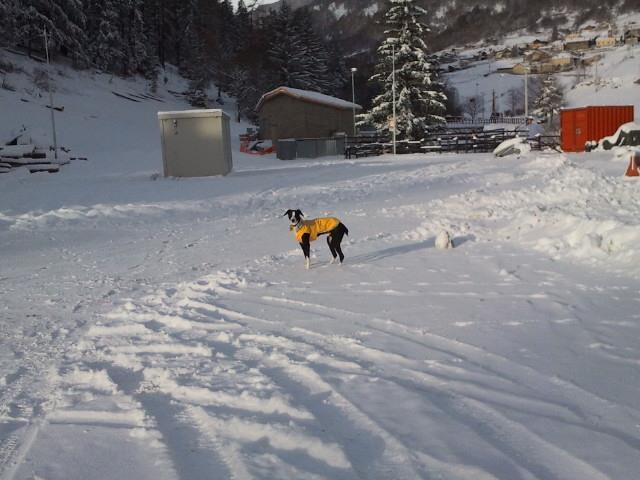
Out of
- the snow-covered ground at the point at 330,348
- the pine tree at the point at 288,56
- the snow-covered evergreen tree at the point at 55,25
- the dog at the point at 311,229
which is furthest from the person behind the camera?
the pine tree at the point at 288,56

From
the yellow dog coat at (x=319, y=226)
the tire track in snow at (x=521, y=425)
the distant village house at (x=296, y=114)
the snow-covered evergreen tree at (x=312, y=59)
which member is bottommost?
the tire track in snow at (x=521, y=425)

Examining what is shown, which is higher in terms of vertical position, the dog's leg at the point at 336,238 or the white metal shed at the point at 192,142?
the white metal shed at the point at 192,142

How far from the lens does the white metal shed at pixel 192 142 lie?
22156mm

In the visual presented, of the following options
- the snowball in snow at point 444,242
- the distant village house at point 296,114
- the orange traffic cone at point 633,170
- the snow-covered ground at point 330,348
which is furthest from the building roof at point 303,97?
the snowball in snow at point 444,242

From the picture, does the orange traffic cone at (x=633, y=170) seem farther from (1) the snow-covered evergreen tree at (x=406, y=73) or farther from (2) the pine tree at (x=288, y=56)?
(2) the pine tree at (x=288, y=56)

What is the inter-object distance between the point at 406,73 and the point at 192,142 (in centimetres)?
1891

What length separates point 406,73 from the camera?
36.5 meters

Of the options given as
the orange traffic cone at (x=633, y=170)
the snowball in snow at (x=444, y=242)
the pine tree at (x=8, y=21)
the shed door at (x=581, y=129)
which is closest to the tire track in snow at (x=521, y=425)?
the snowball in snow at (x=444, y=242)

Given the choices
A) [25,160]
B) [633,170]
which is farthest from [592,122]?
[25,160]

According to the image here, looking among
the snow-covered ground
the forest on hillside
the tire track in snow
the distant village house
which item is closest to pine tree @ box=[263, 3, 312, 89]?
the forest on hillside

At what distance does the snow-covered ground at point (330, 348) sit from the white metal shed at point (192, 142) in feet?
33.5

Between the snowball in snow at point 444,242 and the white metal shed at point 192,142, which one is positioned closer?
the snowball in snow at point 444,242

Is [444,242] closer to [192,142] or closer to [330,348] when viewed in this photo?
[330,348]

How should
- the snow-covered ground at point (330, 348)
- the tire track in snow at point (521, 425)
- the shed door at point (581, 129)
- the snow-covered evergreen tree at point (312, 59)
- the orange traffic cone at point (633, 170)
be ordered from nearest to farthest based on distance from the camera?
1. the tire track in snow at point (521, 425)
2. the snow-covered ground at point (330, 348)
3. the orange traffic cone at point (633, 170)
4. the shed door at point (581, 129)
5. the snow-covered evergreen tree at point (312, 59)
